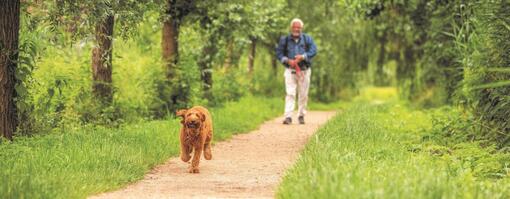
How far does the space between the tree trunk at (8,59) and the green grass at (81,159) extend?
1.46 feet

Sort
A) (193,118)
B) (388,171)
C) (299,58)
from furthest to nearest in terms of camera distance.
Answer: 1. (299,58)
2. (193,118)
3. (388,171)

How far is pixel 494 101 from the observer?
11438 mm

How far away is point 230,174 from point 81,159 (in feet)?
5.54

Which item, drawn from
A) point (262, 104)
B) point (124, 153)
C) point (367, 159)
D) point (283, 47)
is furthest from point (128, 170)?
point (262, 104)

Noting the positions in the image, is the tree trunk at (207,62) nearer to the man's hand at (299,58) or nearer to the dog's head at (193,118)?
the man's hand at (299,58)

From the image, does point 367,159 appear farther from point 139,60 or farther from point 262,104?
point 262,104

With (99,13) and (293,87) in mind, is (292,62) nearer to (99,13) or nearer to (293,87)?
(293,87)

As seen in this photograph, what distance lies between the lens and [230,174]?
922 cm

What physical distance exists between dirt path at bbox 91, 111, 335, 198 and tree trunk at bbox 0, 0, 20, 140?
7.32ft

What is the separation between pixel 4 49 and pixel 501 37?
6.68 m

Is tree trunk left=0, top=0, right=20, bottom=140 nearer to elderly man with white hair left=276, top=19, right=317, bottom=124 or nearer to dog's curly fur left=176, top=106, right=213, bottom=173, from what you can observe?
dog's curly fur left=176, top=106, right=213, bottom=173

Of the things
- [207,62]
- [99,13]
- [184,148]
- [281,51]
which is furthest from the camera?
[207,62]

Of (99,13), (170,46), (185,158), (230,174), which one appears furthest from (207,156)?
(170,46)

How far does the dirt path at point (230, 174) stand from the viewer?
7691 mm
